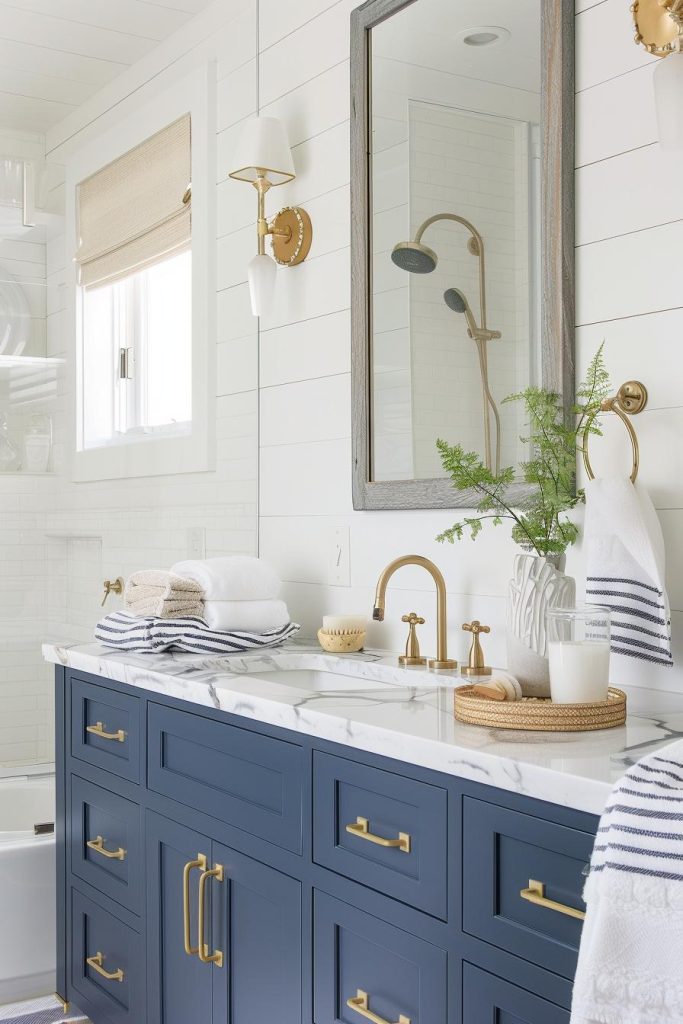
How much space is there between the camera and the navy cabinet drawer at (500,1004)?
→ 1.20 m

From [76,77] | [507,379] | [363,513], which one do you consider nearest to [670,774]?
[507,379]

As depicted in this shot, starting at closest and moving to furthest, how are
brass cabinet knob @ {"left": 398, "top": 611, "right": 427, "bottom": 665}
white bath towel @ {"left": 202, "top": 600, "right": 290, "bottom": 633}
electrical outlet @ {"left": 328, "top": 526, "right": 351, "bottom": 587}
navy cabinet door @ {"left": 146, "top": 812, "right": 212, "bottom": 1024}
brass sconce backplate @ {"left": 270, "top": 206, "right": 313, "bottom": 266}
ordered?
navy cabinet door @ {"left": 146, "top": 812, "right": 212, "bottom": 1024} < brass cabinet knob @ {"left": 398, "top": 611, "right": 427, "bottom": 665} < white bath towel @ {"left": 202, "top": 600, "right": 290, "bottom": 633} < electrical outlet @ {"left": 328, "top": 526, "right": 351, "bottom": 587} < brass sconce backplate @ {"left": 270, "top": 206, "right": 313, "bottom": 266}

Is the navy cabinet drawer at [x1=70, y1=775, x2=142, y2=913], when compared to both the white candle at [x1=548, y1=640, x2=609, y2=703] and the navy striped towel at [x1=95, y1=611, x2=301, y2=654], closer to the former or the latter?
the navy striped towel at [x1=95, y1=611, x2=301, y2=654]

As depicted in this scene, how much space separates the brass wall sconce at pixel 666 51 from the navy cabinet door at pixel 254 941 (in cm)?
123

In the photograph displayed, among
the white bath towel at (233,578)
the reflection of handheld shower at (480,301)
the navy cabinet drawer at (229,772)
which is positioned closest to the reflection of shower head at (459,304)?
the reflection of handheld shower at (480,301)

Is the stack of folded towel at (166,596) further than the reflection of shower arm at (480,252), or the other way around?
the stack of folded towel at (166,596)

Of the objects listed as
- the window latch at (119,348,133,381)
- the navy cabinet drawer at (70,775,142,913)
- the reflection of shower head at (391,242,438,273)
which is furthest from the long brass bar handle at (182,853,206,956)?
the window latch at (119,348,133,381)

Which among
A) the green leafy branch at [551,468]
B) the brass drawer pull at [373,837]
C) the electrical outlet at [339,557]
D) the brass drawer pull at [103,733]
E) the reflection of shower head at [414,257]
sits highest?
the reflection of shower head at [414,257]

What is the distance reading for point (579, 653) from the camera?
145 cm

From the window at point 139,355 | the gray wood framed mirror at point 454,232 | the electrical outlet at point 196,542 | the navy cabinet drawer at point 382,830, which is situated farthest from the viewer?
the window at point 139,355

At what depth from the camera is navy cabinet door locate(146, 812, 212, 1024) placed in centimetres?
195

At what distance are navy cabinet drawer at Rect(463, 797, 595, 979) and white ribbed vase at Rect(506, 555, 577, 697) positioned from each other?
0.32 meters

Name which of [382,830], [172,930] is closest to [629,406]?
[382,830]

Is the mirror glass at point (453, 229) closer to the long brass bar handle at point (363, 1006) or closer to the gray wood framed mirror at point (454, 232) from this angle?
the gray wood framed mirror at point (454, 232)
